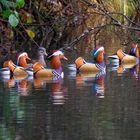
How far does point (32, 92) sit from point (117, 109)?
1896 millimetres

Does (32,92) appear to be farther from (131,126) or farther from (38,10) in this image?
(38,10)

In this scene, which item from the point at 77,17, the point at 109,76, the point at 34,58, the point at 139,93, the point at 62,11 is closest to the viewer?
the point at 139,93

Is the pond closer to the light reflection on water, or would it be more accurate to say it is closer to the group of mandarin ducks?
the light reflection on water

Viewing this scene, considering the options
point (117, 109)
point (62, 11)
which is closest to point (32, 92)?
point (117, 109)

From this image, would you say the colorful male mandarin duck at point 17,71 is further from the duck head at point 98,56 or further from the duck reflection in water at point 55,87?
the duck head at point 98,56

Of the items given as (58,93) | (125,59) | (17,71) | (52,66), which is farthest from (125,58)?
(58,93)

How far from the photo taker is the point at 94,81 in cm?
1225

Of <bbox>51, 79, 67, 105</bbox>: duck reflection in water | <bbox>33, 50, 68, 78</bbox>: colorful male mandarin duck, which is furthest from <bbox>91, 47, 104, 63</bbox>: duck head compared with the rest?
<bbox>51, 79, 67, 105</bbox>: duck reflection in water

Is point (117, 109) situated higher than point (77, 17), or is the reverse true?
point (77, 17)

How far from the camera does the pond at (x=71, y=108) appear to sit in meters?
7.89

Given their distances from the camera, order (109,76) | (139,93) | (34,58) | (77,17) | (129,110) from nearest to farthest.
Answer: (129,110) → (139,93) → (109,76) → (34,58) → (77,17)

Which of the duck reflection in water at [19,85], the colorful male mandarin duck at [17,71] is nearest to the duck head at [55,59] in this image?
the colorful male mandarin duck at [17,71]

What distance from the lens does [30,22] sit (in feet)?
61.4

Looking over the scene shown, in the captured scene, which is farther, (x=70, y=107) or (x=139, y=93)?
(x=139, y=93)
